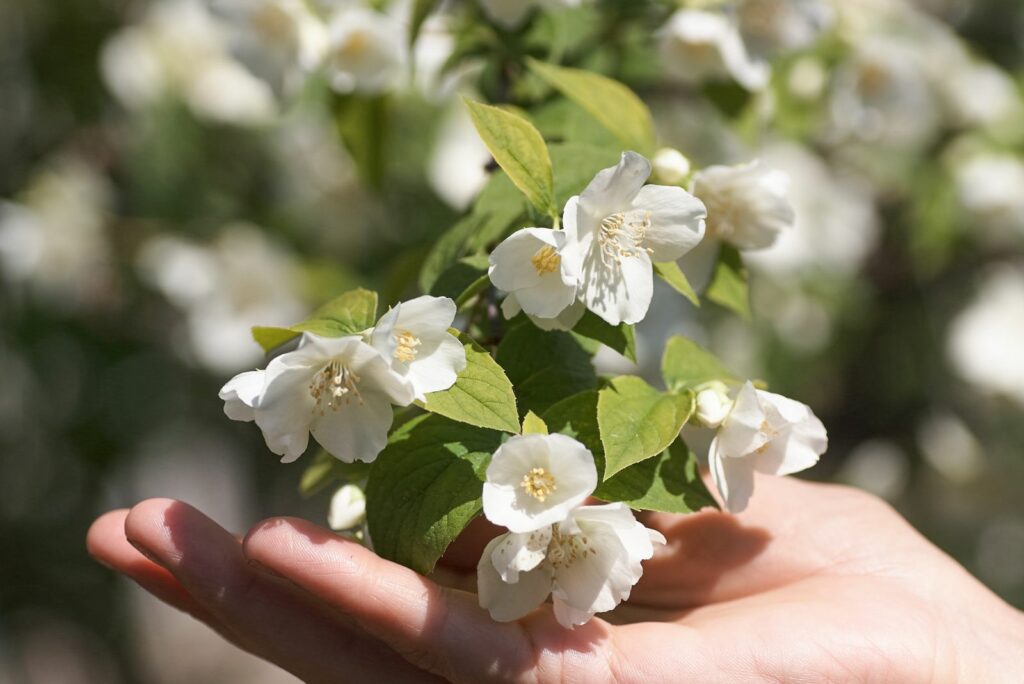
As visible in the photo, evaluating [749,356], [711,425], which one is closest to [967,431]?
[749,356]

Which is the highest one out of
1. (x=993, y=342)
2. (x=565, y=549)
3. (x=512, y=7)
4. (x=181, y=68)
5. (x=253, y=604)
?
(x=512, y=7)

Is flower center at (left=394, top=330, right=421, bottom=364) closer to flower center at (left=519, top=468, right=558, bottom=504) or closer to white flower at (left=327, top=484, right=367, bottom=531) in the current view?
flower center at (left=519, top=468, right=558, bottom=504)

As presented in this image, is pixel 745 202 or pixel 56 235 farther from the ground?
pixel 745 202

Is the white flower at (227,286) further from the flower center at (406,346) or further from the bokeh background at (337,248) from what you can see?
the flower center at (406,346)

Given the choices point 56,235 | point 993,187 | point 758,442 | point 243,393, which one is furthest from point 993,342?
point 56,235

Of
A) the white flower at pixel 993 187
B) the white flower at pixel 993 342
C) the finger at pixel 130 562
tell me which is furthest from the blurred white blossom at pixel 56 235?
the white flower at pixel 993 342

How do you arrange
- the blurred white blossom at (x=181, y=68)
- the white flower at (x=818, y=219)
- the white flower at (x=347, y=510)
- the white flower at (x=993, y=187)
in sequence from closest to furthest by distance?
the white flower at (x=347, y=510) < the white flower at (x=993, y=187) < the blurred white blossom at (x=181, y=68) < the white flower at (x=818, y=219)

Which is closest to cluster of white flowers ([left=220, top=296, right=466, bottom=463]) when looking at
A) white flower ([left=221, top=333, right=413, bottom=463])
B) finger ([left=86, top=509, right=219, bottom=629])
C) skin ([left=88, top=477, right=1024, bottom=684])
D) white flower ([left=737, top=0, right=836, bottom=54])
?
white flower ([left=221, top=333, right=413, bottom=463])

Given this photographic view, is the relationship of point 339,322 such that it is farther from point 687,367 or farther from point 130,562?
point 130,562
